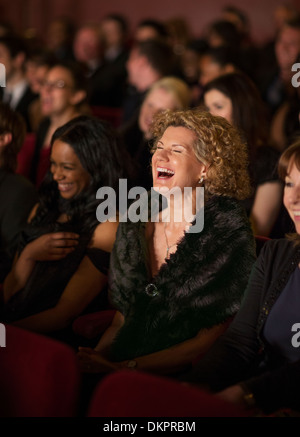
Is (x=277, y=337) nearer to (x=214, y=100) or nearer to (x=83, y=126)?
(x=83, y=126)

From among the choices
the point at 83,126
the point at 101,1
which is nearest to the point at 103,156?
the point at 83,126

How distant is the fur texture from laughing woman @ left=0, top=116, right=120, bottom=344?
26cm

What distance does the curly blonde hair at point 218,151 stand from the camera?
1740 mm

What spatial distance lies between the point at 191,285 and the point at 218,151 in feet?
1.27

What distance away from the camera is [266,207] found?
2367 mm

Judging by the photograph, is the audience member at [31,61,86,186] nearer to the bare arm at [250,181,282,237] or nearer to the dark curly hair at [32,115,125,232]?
the dark curly hair at [32,115,125,232]

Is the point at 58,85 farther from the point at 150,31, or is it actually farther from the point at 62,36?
the point at 62,36

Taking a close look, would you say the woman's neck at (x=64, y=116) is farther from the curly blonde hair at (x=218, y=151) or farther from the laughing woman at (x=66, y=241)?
the curly blonde hair at (x=218, y=151)

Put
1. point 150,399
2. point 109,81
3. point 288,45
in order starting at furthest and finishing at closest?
point 109,81 < point 288,45 < point 150,399

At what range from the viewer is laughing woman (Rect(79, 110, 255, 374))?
1628mm

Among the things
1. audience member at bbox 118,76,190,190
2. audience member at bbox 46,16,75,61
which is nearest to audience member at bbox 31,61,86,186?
audience member at bbox 118,76,190,190

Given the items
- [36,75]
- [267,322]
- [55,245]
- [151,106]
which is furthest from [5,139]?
[36,75]

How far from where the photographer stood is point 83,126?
2203 mm

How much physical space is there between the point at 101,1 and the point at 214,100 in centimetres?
578
